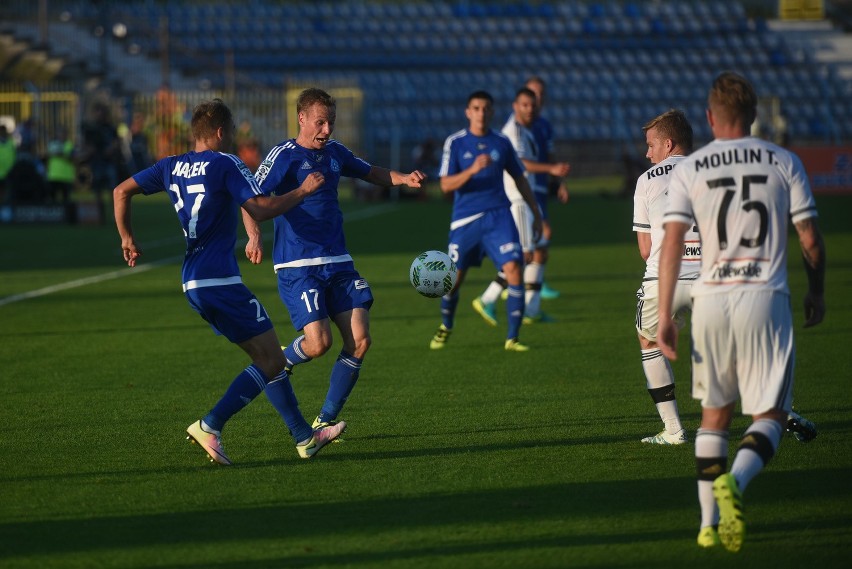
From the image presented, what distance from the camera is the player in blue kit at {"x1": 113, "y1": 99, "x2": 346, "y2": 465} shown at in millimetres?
6629

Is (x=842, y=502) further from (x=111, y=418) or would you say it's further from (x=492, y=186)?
(x=492, y=186)

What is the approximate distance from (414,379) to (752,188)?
5.01 metres

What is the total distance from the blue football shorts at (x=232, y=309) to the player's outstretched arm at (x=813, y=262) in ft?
9.40

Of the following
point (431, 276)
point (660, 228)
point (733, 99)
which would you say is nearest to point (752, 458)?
point (733, 99)

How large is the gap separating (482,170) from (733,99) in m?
6.01

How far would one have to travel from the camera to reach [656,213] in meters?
7.11

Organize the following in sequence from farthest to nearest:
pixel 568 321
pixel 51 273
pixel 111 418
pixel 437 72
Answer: pixel 437 72
pixel 51 273
pixel 568 321
pixel 111 418

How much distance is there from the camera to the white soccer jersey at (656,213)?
7.04 meters

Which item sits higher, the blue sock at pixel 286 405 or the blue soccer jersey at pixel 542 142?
the blue soccer jersey at pixel 542 142

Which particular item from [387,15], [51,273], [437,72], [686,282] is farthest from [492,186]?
[387,15]

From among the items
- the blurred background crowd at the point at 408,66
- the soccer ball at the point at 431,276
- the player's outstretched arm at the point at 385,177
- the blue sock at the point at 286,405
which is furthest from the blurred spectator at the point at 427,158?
the blue sock at the point at 286,405

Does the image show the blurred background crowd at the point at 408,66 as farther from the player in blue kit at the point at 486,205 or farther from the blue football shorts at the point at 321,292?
the blue football shorts at the point at 321,292

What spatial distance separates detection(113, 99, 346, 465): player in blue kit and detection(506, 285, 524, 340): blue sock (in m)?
4.49

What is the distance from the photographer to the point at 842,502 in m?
5.97
